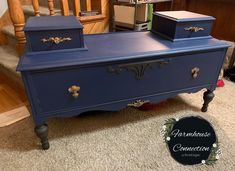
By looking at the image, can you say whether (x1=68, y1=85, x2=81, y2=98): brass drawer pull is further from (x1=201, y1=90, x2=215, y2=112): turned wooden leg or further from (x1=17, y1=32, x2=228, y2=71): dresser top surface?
(x1=201, y1=90, x2=215, y2=112): turned wooden leg

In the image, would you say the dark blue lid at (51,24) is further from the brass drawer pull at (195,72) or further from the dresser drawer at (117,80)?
the brass drawer pull at (195,72)

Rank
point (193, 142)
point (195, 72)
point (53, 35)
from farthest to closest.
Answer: point (195, 72) < point (193, 142) < point (53, 35)

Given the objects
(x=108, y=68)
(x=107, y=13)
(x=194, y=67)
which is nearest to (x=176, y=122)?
(x=194, y=67)

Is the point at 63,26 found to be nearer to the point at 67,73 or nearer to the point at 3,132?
the point at 67,73

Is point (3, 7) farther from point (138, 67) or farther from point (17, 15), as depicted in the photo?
point (138, 67)

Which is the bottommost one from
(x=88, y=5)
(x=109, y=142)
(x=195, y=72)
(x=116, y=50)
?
(x=109, y=142)

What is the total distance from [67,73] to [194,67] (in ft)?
2.36

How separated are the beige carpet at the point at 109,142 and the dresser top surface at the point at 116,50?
0.50 meters

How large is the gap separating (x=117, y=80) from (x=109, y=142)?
39 centimetres

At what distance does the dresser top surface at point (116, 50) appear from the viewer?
0.89 m

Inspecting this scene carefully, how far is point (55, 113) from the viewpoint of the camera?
3.29 ft

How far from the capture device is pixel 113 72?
3.27 feet

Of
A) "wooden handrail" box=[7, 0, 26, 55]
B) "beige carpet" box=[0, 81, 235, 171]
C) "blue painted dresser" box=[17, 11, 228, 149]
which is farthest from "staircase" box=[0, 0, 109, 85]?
"beige carpet" box=[0, 81, 235, 171]

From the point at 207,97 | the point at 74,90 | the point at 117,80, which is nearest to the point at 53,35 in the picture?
the point at 74,90
